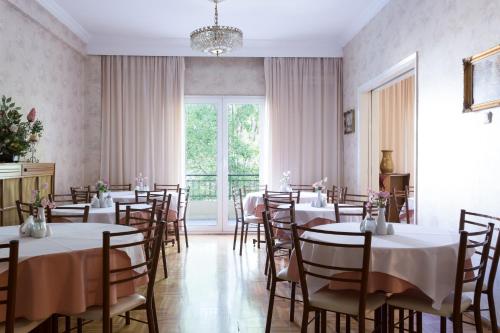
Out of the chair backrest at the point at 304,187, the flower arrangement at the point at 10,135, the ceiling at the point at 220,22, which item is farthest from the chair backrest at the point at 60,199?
the chair backrest at the point at 304,187

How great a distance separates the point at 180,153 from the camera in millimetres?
7332

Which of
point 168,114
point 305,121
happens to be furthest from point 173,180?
point 305,121

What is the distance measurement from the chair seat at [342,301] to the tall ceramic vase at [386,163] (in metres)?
4.95

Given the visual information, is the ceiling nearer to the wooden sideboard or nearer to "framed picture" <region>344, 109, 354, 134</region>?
"framed picture" <region>344, 109, 354, 134</region>

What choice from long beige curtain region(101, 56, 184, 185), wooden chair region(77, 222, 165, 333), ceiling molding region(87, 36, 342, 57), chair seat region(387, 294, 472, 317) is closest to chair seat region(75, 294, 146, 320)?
wooden chair region(77, 222, 165, 333)

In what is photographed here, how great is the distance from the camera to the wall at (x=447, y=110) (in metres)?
3.34

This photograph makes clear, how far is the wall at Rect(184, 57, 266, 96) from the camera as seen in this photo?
7480 millimetres

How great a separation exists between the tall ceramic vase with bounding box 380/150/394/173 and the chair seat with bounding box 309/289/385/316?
195 inches

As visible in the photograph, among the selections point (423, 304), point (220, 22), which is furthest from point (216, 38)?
point (423, 304)

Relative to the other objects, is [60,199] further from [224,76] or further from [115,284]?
[115,284]

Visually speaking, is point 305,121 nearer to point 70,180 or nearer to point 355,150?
point 355,150

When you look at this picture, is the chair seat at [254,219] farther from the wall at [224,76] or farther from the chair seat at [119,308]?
the chair seat at [119,308]

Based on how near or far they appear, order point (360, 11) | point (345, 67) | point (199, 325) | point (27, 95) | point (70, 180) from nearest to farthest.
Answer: point (199, 325) < point (27, 95) < point (360, 11) < point (70, 180) < point (345, 67)

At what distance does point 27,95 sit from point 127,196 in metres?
1.81
